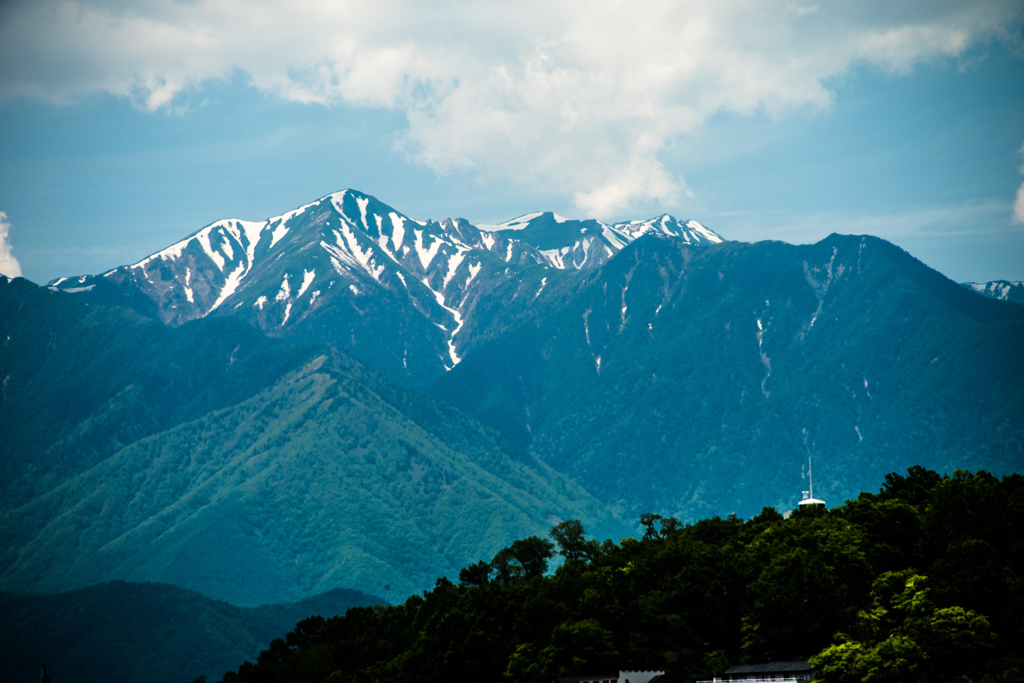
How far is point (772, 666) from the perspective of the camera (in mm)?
116688

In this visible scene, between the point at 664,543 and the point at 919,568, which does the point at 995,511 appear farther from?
the point at 664,543

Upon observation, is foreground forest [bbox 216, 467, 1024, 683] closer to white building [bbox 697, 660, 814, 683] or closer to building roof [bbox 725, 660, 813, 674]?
white building [bbox 697, 660, 814, 683]

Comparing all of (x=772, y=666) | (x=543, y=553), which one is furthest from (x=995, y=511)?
(x=543, y=553)

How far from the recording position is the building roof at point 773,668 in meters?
114

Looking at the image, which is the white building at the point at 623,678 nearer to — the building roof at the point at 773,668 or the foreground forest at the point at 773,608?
the foreground forest at the point at 773,608

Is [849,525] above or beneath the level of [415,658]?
above

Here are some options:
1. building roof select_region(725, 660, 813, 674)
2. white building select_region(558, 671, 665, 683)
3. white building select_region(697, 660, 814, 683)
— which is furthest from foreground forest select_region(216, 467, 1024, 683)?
building roof select_region(725, 660, 813, 674)

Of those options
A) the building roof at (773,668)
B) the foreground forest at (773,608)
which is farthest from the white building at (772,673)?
the foreground forest at (773,608)

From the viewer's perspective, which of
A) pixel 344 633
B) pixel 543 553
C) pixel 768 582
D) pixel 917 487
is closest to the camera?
pixel 768 582

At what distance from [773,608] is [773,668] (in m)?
7.94

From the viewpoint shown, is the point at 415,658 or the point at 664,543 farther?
the point at 664,543

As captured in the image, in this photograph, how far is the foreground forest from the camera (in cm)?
10969

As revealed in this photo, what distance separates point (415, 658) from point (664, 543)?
37.8 meters

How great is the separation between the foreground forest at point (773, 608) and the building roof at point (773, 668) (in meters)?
2.16
